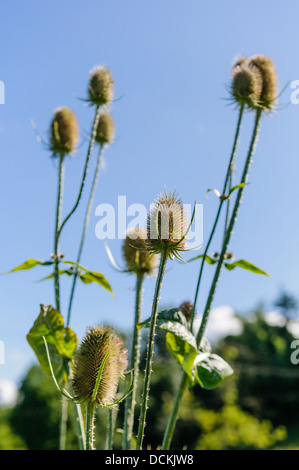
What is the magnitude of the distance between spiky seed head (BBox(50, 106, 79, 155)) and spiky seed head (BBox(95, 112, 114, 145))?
233 millimetres

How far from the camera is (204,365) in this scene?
5.82 feet

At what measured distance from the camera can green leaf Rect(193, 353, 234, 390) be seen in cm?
175

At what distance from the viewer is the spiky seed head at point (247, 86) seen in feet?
7.25

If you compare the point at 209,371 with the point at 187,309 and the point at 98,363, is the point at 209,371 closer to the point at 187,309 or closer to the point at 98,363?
the point at 187,309

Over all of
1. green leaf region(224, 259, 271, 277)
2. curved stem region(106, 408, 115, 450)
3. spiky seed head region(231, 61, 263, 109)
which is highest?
spiky seed head region(231, 61, 263, 109)

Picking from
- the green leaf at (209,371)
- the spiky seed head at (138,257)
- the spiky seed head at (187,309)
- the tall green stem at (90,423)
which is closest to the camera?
the tall green stem at (90,423)

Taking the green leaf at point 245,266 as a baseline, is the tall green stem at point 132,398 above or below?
below

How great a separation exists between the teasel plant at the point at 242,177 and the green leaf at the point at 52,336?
1.68 ft

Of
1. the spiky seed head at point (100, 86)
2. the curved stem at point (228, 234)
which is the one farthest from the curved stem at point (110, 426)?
the spiky seed head at point (100, 86)

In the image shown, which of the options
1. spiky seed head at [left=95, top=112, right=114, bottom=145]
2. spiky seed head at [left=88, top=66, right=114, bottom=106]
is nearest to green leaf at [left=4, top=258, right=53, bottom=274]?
spiky seed head at [left=88, top=66, right=114, bottom=106]

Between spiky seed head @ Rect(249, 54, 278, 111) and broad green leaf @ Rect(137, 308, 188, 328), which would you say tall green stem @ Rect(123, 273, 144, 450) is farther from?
spiky seed head @ Rect(249, 54, 278, 111)

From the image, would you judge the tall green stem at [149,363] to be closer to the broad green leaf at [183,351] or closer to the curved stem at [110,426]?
the broad green leaf at [183,351]
